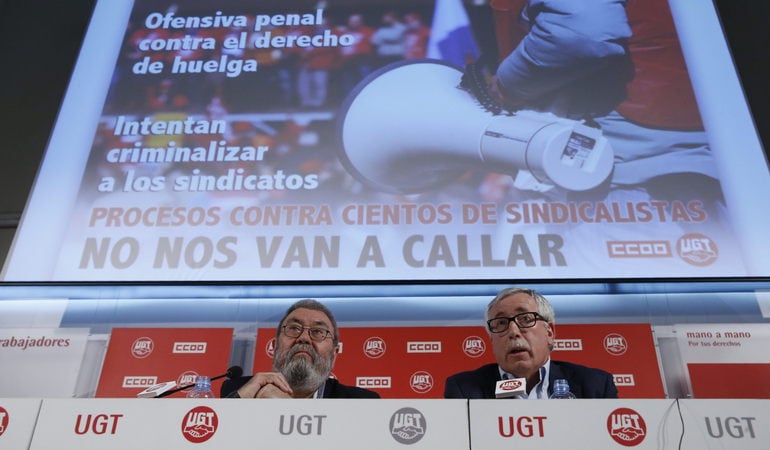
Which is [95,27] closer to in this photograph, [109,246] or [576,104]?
[109,246]

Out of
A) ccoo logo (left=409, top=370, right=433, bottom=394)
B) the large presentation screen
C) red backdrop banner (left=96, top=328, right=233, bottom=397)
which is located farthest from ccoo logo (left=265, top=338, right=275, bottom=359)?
ccoo logo (left=409, top=370, right=433, bottom=394)

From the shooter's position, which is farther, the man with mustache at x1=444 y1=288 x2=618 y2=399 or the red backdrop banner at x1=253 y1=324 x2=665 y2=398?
the red backdrop banner at x1=253 y1=324 x2=665 y2=398

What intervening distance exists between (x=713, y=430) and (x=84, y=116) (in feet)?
9.58

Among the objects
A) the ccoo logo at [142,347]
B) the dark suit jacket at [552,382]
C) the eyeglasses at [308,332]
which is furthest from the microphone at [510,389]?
the ccoo logo at [142,347]

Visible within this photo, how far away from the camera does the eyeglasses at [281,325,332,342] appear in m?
2.18

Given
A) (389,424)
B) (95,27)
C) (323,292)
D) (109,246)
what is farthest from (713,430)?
(95,27)

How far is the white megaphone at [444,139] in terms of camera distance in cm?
302

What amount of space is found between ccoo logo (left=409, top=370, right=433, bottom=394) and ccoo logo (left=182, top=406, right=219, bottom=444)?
1.41m

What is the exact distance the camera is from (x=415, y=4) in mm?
3527

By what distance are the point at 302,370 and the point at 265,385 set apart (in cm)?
38

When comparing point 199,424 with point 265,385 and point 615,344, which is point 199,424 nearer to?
point 265,385

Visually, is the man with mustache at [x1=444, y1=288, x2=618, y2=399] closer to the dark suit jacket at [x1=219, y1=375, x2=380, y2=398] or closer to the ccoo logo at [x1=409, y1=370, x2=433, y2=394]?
the dark suit jacket at [x1=219, y1=375, x2=380, y2=398]

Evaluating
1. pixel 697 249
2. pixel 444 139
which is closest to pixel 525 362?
pixel 697 249

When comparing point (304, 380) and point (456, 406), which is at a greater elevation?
point (304, 380)
